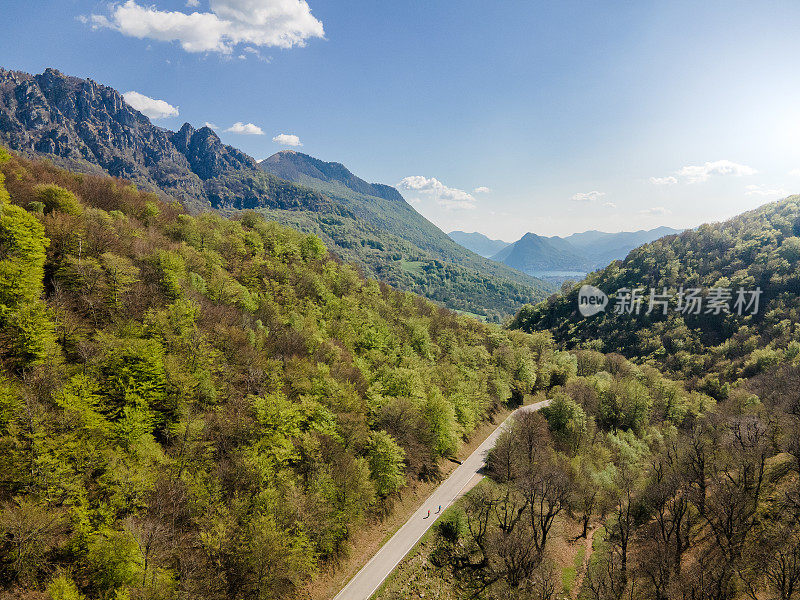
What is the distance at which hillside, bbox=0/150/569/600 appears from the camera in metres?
24.8

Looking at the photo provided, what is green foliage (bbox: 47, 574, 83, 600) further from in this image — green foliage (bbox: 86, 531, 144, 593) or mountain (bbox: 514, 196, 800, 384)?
mountain (bbox: 514, 196, 800, 384)

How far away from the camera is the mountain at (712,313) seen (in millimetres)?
121375

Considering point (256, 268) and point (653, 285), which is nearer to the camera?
point (256, 268)

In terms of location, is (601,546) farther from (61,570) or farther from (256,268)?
(256,268)

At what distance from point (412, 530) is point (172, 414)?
32.5m

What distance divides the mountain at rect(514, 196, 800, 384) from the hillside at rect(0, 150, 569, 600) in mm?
114110

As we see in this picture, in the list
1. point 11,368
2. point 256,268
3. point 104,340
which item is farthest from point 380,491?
point 256,268

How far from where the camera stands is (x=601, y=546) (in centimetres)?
4697

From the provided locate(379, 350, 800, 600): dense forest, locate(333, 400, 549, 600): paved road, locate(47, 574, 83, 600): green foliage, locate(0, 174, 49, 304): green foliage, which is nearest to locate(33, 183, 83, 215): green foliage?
locate(0, 174, 49, 304): green foliage

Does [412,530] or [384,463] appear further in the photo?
[384,463]

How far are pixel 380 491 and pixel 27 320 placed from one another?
4219 centimetres

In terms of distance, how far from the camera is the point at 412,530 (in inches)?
1745

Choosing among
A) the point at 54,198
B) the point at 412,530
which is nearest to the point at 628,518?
the point at 412,530

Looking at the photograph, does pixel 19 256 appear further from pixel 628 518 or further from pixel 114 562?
pixel 628 518
